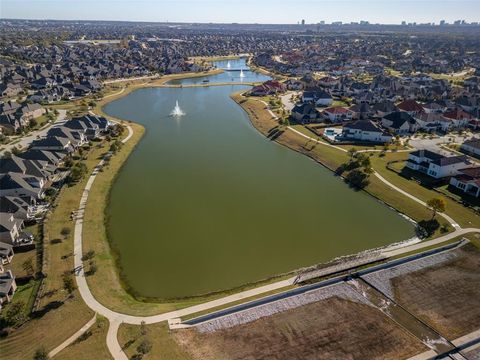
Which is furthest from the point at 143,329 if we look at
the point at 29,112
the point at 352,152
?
the point at 29,112

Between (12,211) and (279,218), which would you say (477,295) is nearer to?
(279,218)

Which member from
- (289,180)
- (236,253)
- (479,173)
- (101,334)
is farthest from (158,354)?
(479,173)

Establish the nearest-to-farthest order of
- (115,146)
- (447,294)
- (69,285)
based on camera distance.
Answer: (69,285) < (447,294) < (115,146)

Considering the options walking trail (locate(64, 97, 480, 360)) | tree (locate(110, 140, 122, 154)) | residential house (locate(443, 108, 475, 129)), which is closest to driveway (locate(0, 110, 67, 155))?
tree (locate(110, 140, 122, 154))

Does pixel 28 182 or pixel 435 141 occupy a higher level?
pixel 28 182

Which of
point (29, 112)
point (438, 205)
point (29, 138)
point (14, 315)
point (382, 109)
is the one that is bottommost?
point (14, 315)

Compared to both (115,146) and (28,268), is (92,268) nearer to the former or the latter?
(28,268)
